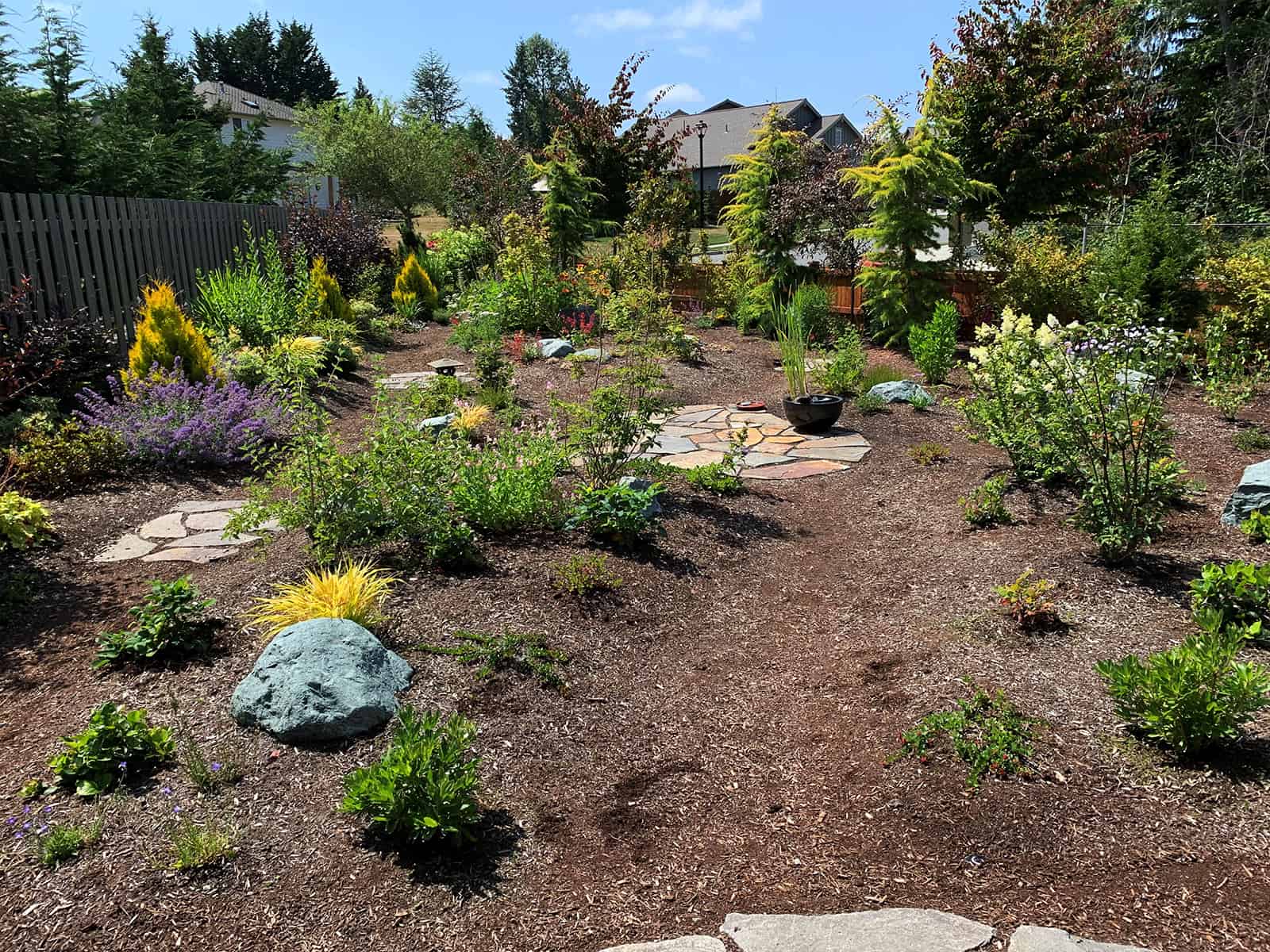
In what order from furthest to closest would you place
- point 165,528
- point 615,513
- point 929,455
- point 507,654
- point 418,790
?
1. point 929,455
2. point 165,528
3. point 615,513
4. point 507,654
5. point 418,790

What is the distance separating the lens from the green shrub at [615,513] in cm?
464

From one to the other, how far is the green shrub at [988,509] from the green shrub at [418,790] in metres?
3.58

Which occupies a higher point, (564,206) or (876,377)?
(564,206)

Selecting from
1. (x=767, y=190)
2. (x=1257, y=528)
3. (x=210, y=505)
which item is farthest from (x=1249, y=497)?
(x=767, y=190)

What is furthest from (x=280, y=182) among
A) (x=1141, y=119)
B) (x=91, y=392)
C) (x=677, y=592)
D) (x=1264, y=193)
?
(x=1264, y=193)

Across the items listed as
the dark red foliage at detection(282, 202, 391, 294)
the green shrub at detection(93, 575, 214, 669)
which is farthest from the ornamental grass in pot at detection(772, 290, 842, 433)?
the dark red foliage at detection(282, 202, 391, 294)

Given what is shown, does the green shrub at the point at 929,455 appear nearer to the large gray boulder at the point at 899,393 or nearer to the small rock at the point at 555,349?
the large gray boulder at the point at 899,393

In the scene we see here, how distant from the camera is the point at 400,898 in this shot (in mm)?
2361

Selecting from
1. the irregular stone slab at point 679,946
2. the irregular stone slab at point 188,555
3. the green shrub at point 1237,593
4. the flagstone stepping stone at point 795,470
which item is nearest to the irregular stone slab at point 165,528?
the irregular stone slab at point 188,555

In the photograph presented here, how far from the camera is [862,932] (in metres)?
2.25

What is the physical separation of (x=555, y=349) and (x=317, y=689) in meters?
7.92

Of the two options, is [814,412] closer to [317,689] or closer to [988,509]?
[988,509]

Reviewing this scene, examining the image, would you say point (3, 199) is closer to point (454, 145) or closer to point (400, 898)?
point (400, 898)

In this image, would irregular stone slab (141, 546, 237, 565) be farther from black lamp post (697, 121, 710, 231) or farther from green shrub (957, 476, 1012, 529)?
black lamp post (697, 121, 710, 231)
